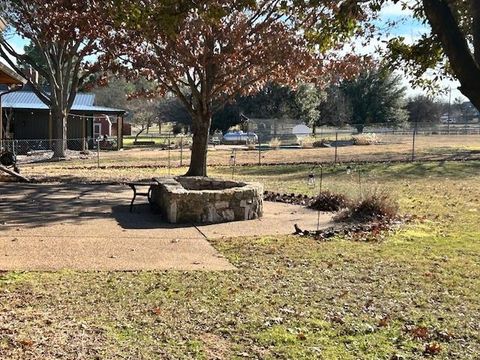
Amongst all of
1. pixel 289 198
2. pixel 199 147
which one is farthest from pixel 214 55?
pixel 289 198

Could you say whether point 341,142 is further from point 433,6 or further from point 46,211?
point 433,6

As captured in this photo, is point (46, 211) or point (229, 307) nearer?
point (229, 307)

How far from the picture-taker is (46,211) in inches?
463

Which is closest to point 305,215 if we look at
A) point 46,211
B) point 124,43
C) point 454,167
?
point 46,211

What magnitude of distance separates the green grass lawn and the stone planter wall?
5.99 feet

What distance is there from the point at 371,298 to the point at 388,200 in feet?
20.0

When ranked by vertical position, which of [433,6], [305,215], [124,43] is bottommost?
[305,215]

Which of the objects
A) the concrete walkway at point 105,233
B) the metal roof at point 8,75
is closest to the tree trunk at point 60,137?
the metal roof at point 8,75

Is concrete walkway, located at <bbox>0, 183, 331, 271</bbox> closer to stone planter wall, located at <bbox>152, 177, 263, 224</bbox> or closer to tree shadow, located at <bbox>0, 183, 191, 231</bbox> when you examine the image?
tree shadow, located at <bbox>0, 183, 191, 231</bbox>

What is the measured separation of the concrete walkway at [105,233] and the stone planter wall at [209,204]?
0.90 ft

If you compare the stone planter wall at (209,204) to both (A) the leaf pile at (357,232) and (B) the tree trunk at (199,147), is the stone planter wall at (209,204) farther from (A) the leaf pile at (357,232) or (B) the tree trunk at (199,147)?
(B) the tree trunk at (199,147)

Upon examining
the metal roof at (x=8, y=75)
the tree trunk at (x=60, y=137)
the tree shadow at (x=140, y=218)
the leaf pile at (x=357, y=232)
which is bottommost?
the tree shadow at (x=140, y=218)

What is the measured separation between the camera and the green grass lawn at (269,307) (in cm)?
459

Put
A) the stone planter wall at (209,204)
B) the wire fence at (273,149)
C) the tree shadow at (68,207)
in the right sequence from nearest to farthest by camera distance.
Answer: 1. the tree shadow at (68,207)
2. the stone planter wall at (209,204)
3. the wire fence at (273,149)
